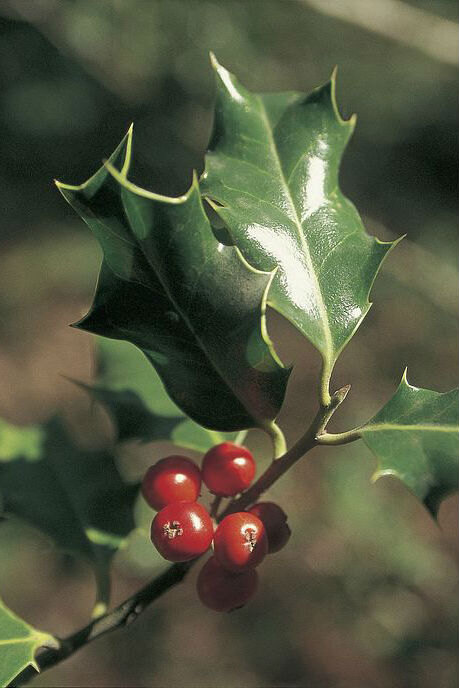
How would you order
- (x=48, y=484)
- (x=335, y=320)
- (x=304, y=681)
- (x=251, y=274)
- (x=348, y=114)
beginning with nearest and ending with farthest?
(x=251, y=274), (x=335, y=320), (x=48, y=484), (x=304, y=681), (x=348, y=114)

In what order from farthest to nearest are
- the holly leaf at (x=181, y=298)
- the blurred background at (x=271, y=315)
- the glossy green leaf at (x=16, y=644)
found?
the blurred background at (x=271, y=315) < the glossy green leaf at (x=16, y=644) < the holly leaf at (x=181, y=298)

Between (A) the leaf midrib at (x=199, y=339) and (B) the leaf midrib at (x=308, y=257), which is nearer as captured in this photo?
(A) the leaf midrib at (x=199, y=339)

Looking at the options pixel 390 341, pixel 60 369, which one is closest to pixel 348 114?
pixel 390 341

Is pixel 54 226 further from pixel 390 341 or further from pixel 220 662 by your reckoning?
pixel 220 662

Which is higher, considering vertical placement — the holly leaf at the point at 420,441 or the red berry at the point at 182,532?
the holly leaf at the point at 420,441

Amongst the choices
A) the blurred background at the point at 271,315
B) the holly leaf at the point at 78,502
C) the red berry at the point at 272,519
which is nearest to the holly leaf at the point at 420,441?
the red berry at the point at 272,519

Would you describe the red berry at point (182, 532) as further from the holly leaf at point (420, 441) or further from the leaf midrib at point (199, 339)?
the holly leaf at point (420, 441)

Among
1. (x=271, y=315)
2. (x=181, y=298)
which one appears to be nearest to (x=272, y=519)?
(x=181, y=298)
